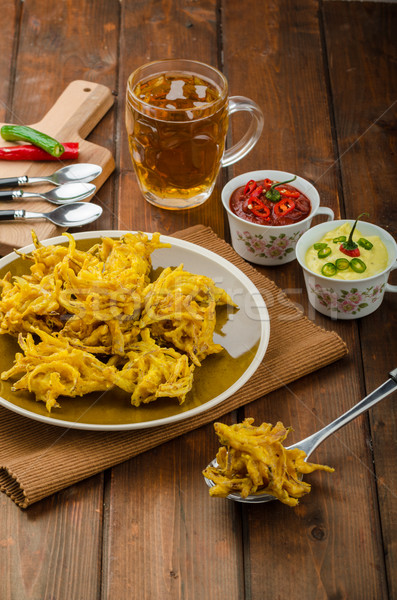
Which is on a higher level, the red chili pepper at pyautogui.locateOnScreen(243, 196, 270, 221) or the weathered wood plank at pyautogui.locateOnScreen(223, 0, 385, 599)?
the red chili pepper at pyautogui.locateOnScreen(243, 196, 270, 221)

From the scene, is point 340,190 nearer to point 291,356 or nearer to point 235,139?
point 235,139

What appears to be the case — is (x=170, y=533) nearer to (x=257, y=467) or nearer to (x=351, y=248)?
(x=257, y=467)

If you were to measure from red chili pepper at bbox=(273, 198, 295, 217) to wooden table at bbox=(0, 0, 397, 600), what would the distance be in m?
0.29

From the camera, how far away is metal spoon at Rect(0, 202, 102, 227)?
136 inches

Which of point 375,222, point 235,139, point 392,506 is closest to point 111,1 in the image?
point 235,139

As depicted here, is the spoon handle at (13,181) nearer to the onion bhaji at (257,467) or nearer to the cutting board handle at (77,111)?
the cutting board handle at (77,111)

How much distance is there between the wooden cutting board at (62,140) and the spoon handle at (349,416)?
1.64 meters

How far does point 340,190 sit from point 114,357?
1.85 m

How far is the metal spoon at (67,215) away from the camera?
3.44m

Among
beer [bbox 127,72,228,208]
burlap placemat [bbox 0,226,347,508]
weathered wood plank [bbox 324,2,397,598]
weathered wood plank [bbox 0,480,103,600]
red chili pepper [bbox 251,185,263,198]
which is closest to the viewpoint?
weathered wood plank [bbox 0,480,103,600]

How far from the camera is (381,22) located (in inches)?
195

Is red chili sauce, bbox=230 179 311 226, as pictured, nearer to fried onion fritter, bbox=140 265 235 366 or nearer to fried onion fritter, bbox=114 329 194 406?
fried onion fritter, bbox=140 265 235 366

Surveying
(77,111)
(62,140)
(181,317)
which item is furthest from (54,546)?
(77,111)

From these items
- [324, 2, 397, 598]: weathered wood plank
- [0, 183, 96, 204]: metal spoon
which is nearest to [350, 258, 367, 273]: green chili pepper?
[324, 2, 397, 598]: weathered wood plank
